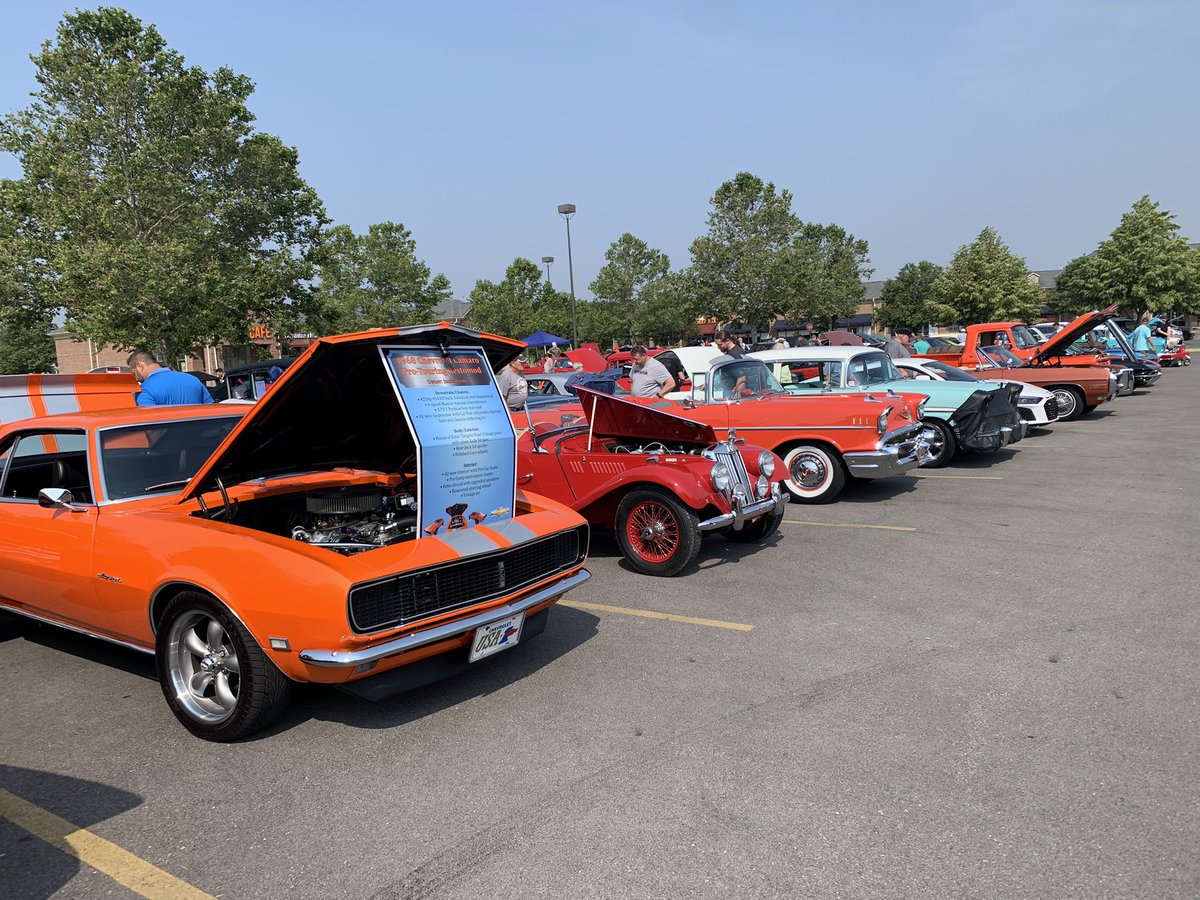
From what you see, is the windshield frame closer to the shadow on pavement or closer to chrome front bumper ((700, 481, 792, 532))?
the shadow on pavement

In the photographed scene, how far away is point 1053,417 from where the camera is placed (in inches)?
565

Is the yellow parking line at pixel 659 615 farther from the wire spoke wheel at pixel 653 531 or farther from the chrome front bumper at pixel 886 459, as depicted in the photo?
the chrome front bumper at pixel 886 459

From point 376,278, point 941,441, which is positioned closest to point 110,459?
point 941,441

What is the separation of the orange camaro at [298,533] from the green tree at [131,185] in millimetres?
16155

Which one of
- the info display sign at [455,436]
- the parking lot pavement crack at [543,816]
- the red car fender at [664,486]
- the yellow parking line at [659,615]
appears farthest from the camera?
the red car fender at [664,486]

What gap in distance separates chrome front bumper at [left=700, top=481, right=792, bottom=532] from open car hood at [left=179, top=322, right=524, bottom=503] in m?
2.37

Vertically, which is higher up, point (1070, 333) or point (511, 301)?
point (511, 301)

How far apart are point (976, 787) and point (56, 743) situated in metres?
4.14

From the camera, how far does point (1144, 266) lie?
4594 centimetres

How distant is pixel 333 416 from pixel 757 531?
424 cm

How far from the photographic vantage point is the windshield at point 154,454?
4.37 meters

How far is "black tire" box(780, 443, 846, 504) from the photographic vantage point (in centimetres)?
901

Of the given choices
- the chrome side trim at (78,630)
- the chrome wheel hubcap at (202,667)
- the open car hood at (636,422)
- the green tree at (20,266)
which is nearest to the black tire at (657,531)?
the open car hood at (636,422)

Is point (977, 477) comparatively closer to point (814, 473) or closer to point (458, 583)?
point (814, 473)
